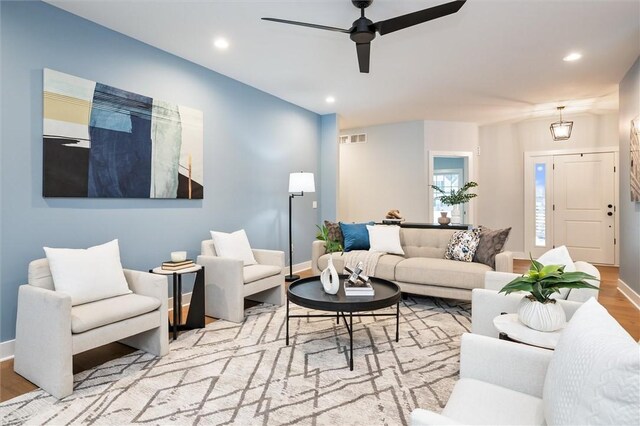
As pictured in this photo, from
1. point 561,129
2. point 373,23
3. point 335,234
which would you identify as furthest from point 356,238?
point 561,129

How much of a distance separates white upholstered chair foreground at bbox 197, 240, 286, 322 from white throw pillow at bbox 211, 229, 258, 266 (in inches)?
3.2

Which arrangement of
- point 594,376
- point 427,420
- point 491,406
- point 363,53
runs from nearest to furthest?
1. point 594,376
2. point 427,420
3. point 491,406
4. point 363,53

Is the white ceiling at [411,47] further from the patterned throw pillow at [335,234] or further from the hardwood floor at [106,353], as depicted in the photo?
the hardwood floor at [106,353]

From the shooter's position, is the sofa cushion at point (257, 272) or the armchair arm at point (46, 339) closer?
the armchair arm at point (46, 339)

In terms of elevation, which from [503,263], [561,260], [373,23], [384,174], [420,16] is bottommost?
[503,263]

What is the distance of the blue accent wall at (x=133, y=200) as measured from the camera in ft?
8.61

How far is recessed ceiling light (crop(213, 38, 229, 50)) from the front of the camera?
345cm

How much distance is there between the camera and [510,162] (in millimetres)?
7043

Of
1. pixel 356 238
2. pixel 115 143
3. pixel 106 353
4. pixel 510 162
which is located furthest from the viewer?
pixel 510 162

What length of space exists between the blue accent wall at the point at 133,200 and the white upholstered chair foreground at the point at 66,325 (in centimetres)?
52

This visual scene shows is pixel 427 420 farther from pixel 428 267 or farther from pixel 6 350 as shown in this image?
pixel 6 350

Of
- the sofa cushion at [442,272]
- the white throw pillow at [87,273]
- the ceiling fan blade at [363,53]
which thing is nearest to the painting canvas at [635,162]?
the sofa cushion at [442,272]

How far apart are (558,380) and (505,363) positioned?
1.26 feet

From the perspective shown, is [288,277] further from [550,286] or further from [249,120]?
[550,286]
